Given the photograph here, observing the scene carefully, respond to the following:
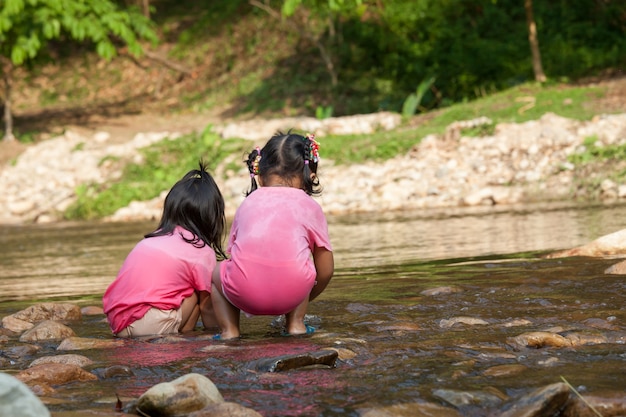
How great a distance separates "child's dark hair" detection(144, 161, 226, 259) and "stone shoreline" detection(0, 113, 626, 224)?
26.5 feet

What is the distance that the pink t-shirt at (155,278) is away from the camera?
15.6 ft

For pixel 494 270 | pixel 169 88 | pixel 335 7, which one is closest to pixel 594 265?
pixel 494 270

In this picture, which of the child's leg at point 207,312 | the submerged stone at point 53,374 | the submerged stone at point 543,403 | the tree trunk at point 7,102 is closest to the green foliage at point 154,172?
the tree trunk at point 7,102

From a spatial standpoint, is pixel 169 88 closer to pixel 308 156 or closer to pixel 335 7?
pixel 335 7

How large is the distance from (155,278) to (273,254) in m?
0.72

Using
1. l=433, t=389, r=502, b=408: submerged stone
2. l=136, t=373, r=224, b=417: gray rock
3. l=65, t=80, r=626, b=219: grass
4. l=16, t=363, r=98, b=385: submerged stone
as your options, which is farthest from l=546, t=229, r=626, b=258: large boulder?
l=65, t=80, r=626, b=219: grass

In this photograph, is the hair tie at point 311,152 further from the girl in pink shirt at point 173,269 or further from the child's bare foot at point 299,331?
the child's bare foot at point 299,331

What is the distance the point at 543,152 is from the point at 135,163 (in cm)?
790

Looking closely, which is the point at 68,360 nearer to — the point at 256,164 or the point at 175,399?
the point at 175,399

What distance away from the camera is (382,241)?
9.16m

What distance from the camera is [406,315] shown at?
4746 mm

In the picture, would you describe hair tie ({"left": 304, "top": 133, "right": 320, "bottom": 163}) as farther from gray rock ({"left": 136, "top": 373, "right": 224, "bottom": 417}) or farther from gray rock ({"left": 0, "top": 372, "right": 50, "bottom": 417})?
gray rock ({"left": 0, "top": 372, "right": 50, "bottom": 417})

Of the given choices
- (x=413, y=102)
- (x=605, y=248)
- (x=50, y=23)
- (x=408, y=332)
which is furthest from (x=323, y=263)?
(x=50, y=23)

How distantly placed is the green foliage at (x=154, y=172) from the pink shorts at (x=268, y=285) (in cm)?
1158
